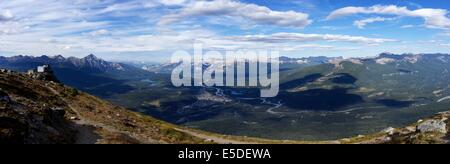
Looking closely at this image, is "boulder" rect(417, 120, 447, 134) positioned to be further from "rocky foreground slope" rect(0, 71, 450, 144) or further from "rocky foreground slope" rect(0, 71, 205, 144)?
"rocky foreground slope" rect(0, 71, 205, 144)

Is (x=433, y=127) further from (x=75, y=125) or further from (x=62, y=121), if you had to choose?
(x=62, y=121)

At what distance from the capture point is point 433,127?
2876 inches

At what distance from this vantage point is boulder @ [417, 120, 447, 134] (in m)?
72.1

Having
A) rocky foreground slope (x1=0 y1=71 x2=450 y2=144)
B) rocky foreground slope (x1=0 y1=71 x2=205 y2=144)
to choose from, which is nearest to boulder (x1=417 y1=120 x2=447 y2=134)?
rocky foreground slope (x1=0 y1=71 x2=450 y2=144)

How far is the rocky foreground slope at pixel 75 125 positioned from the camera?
57031mm

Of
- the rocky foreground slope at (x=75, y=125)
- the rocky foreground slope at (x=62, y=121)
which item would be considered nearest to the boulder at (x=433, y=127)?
the rocky foreground slope at (x=75, y=125)

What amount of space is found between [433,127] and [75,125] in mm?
54699

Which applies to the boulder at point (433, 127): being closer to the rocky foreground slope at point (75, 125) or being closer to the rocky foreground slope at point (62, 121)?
the rocky foreground slope at point (75, 125)

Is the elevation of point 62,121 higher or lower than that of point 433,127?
higher

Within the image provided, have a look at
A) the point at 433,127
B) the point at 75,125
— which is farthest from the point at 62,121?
the point at 433,127
